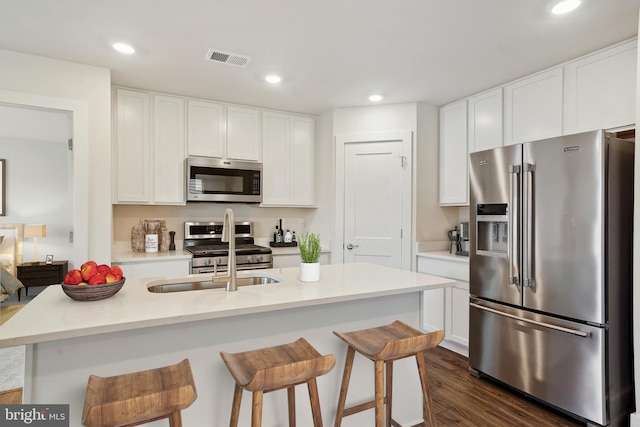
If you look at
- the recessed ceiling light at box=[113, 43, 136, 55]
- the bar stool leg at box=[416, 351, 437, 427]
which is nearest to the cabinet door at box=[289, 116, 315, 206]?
the recessed ceiling light at box=[113, 43, 136, 55]

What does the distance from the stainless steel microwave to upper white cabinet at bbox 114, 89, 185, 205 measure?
15 cm

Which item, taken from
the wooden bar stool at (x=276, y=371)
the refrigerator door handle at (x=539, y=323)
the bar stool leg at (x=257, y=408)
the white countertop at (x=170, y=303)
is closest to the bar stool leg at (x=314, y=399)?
the wooden bar stool at (x=276, y=371)

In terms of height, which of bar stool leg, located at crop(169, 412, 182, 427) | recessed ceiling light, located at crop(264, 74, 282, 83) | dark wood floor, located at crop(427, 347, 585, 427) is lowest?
dark wood floor, located at crop(427, 347, 585, 427)

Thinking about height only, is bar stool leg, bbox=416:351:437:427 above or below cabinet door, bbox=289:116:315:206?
below

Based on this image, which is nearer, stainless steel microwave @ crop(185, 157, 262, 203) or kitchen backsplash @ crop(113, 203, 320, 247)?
stainless steel microwave @ crop(185, 157, 262, 203)

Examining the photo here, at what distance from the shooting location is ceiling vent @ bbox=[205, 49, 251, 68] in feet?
8.64

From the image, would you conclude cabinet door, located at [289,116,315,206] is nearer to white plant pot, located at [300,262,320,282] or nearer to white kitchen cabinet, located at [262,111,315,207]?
white kitchen cabinet, located at [262,111,315,207]

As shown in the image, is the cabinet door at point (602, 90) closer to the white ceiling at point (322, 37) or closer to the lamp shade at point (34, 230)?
the white ceiling at point (322, 37)

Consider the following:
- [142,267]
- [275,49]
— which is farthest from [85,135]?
[275,49]

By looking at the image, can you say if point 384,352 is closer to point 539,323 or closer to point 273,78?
point 539,323

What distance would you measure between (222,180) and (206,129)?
55cm

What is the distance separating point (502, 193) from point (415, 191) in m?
1.18

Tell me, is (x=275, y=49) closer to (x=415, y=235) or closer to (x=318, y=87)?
(x=318, y=87)

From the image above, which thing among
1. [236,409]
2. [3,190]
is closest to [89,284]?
[236,409]
